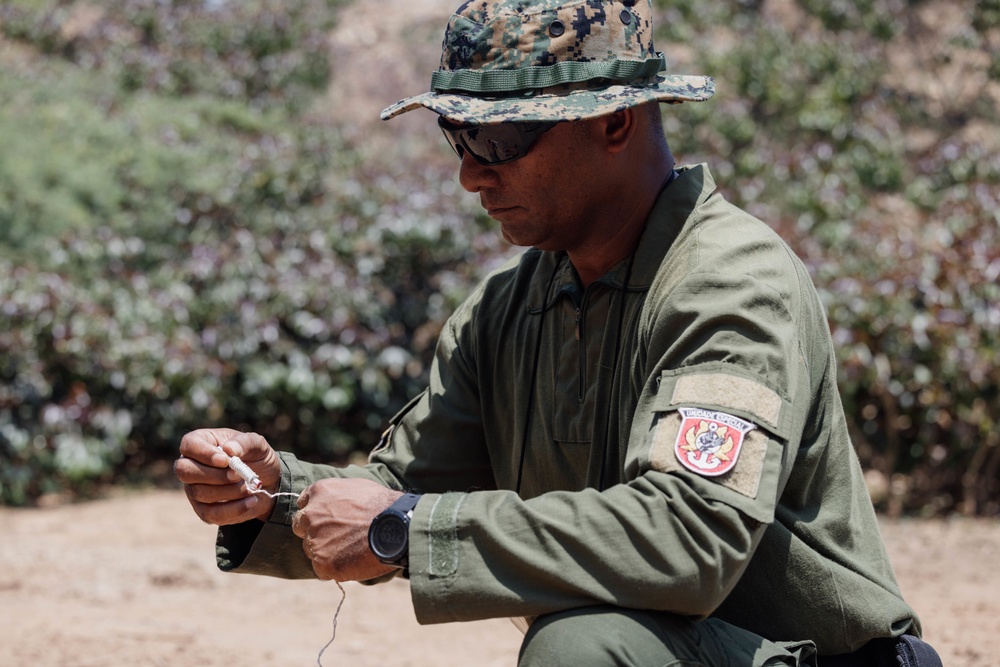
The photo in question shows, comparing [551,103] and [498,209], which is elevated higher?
[551,103]

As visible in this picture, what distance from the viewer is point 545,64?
223 centimetres

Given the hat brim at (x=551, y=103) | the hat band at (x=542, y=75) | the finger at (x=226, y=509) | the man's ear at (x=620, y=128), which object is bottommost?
the finger at (x=226, y=509)

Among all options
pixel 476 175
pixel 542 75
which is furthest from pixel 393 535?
pixel 542 75

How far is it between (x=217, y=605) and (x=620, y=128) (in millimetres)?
2923

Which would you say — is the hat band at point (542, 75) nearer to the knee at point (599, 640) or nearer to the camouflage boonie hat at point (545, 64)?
the camouflage boonie hat at point (545, 64)

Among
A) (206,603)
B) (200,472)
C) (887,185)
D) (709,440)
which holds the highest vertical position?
(709,440)

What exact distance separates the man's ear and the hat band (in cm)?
6

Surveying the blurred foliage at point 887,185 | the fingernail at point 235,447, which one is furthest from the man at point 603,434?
the blurred foliage at point 887,185

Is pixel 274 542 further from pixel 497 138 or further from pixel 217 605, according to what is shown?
pixel 217 605

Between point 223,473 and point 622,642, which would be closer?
point 622,642

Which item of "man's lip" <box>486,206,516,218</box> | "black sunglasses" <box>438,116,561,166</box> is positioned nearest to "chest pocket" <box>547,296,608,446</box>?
"man's lip" <box>486,206,516,218</box>

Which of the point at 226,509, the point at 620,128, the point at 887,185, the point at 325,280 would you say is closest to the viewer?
the point at 620,128

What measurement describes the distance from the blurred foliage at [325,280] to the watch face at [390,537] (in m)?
3.63

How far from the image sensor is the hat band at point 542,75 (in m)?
2.21
